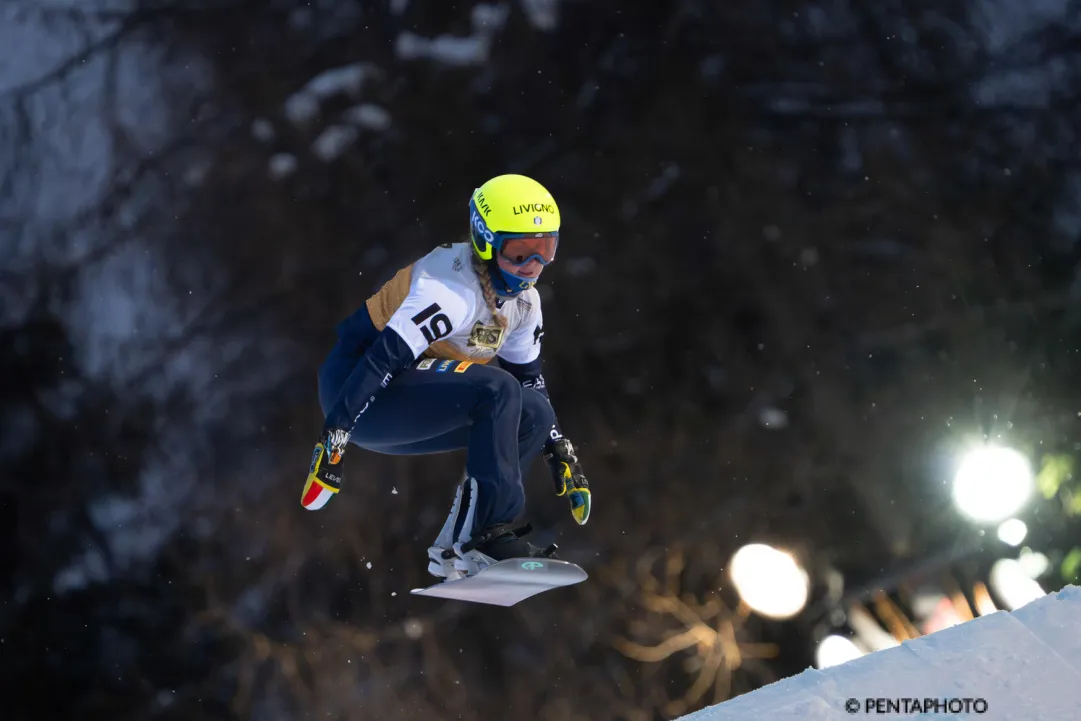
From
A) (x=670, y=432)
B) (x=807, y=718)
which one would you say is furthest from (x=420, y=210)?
(x=807, y=718)

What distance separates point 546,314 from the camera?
5.70m

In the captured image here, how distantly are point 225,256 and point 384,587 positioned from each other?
1.66 m

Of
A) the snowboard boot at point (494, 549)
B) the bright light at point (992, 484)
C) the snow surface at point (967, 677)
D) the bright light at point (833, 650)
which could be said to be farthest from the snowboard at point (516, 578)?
the bright light at point (992, 484)

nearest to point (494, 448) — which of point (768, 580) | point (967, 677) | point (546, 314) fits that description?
point (546, 314)

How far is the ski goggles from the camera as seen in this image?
3854mm

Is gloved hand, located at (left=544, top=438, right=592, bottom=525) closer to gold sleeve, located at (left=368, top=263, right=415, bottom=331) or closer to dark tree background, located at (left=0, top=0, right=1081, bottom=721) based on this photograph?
gold sleeve, located at (left=368, top=263, right=415, bottom=331)

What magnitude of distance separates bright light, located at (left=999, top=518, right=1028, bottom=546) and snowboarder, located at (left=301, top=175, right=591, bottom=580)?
3.12 metres

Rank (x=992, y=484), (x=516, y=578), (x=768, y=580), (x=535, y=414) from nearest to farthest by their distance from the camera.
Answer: (x=516, y=578) < (x=535, y=414) < (x=768, y=580) < (x=992, y=484)

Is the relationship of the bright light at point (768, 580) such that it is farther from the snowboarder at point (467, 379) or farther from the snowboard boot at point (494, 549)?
the snowboard boot at point (494, 549)

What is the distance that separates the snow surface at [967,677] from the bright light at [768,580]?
3.77 feet

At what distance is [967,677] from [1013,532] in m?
2.02

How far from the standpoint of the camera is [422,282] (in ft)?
12.7

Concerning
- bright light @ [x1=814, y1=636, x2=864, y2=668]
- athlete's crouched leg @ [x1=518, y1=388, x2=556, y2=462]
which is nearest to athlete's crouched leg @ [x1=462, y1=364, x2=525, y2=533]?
athlete's crouched leg @ [x1=518, y1=388, x2=556, y2=462]

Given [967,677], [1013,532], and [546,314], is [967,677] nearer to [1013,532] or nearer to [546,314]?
[1013,532]
